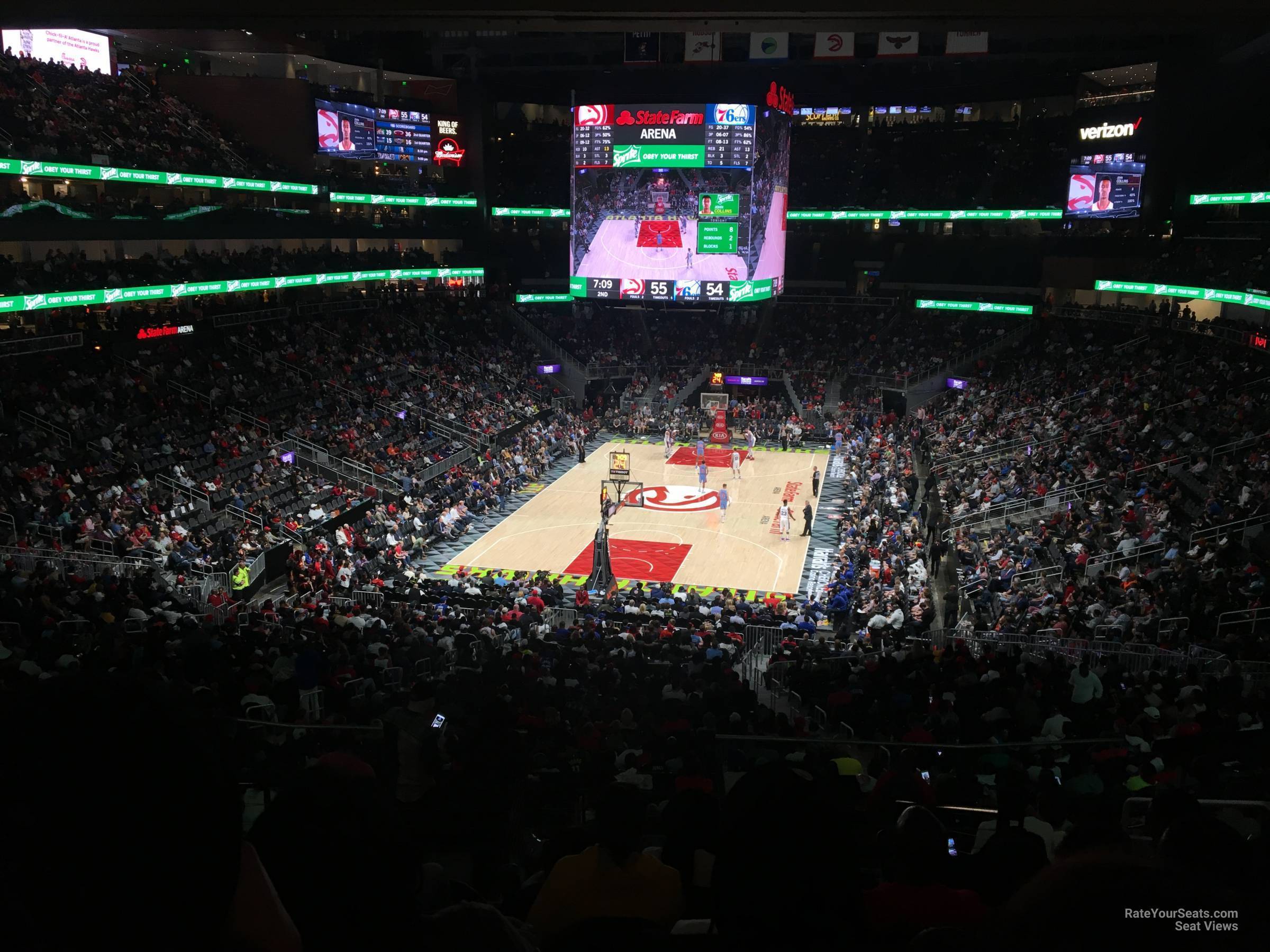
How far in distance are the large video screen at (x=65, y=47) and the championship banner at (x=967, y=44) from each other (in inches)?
1299

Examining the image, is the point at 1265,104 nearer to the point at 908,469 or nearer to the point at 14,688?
the point at 908,469

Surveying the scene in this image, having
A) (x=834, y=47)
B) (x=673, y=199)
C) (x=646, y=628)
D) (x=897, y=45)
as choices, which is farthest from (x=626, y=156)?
(x=646, y=628)

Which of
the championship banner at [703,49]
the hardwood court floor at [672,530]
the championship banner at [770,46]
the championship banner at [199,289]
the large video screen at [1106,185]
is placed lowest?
the hardwood court floor at [672,530]

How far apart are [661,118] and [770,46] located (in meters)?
12.3

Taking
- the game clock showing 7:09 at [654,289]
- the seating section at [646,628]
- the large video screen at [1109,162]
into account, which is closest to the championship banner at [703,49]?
the game clock showing 7:09 at [654,289]

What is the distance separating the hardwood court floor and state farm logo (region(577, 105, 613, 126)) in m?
12.4

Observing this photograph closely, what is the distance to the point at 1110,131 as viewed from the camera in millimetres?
40062

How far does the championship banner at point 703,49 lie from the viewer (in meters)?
42.5

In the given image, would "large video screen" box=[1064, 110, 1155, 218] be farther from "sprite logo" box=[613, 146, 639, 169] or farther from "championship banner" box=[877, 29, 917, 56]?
"sprite logo" box=[613, 146, 639, 169]

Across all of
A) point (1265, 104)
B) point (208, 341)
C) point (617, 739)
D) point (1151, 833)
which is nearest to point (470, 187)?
point (208, 341)

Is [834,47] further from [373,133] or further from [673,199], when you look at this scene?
[373,133]

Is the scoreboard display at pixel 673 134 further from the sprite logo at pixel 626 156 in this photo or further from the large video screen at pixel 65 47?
the large video screen at pixel 65 47

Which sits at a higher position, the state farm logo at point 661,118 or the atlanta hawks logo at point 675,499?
the state farm logo at point 661,118

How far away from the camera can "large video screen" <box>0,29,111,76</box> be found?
32094 millimetres
